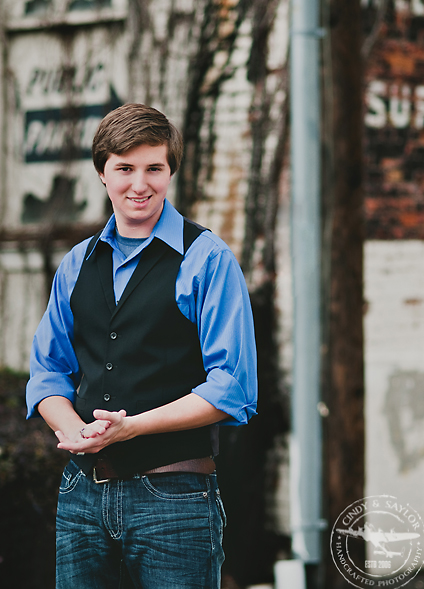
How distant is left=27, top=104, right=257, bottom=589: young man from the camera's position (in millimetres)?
1413

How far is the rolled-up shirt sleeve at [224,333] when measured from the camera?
4.58 ft

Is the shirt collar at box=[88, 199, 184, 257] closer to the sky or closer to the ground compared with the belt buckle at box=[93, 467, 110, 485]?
closer to the sky

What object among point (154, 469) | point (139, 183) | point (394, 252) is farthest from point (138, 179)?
point (394, 252)

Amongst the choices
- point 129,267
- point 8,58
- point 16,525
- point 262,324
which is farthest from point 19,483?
point 8,58

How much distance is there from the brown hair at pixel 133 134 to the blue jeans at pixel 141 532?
655 mm

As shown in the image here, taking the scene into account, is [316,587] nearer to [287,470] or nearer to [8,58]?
[287,470]

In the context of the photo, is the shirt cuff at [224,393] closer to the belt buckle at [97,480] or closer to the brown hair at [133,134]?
the belt buckle at [97,480]

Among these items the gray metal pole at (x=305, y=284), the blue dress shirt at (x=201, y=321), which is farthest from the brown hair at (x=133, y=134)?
the gray metal pole at (x=305, y=284)

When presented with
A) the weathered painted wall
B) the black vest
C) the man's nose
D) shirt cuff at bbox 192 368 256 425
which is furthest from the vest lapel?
the weathered painted wall

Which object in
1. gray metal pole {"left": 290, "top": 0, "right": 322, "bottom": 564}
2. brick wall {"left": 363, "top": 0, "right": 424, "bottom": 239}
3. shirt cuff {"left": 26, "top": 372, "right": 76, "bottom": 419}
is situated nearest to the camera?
shirt cuff {"left": 26, "top": 372, "right": 76, "bottom": 419}

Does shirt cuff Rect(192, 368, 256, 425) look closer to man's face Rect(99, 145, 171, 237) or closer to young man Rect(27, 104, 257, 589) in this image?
young man Rect(27, 104, 257, 589)

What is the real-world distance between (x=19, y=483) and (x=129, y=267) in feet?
7.47

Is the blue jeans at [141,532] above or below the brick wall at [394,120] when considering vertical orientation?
below

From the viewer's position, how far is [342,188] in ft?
14.3
